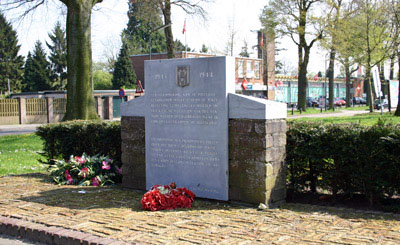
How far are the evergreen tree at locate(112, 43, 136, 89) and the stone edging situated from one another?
5479cm

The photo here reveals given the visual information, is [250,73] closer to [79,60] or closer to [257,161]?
[79,60]

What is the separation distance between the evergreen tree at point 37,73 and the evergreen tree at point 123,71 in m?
11.6

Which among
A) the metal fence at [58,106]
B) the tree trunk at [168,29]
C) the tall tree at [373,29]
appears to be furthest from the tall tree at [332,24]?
the metal fence at [58,106]

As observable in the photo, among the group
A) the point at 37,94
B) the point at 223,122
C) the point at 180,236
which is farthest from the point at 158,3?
the point at 37,94

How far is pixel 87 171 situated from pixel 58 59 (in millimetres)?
64825

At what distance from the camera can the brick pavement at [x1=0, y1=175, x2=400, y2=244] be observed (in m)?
4.71

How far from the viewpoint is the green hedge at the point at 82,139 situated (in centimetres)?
873

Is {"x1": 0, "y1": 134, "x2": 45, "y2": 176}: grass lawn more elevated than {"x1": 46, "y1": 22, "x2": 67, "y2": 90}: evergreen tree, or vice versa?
{"x1": 46, "y1": 22, "x2": 67, "y2": 90}: evergreen tree

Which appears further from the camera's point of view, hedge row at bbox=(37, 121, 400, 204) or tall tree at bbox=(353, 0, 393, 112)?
tall tree at bbox=(353, 0, 393, 112)

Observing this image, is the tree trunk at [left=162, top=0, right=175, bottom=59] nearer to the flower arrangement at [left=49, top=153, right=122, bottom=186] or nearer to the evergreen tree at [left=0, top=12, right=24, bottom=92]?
the flower arrangement at [left=49, top=153, right=122, bottom=186]

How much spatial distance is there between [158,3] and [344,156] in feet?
63.6

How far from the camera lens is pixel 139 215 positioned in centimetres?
579

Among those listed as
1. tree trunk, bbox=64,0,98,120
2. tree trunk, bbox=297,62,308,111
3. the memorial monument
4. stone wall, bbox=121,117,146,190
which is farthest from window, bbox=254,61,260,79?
the memorial monument

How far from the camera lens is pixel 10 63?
2601 inches
